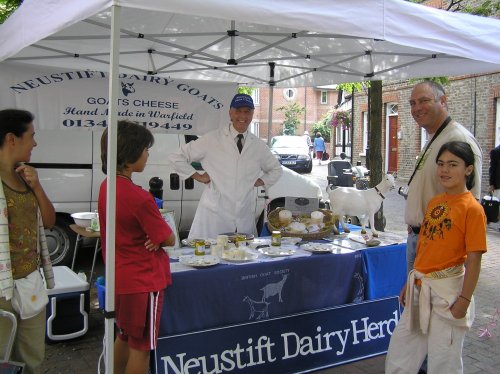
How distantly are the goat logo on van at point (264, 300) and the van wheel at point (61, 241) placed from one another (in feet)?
12.1

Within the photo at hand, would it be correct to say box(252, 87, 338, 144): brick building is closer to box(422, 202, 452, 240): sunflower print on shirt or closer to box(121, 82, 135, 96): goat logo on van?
box(121, 82, 135, 96): goat logo on van

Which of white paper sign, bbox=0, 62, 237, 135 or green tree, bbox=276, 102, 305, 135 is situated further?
green tree, bbox=276, 102, 305, 135

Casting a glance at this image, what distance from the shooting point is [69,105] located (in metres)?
5.23

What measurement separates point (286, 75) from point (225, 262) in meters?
3.56

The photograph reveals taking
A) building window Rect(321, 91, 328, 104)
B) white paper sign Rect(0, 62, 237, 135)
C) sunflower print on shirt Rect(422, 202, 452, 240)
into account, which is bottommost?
sunflower print on shirt Rect(422, 202, 452, 240)

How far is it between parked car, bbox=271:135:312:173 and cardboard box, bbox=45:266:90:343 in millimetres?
15560

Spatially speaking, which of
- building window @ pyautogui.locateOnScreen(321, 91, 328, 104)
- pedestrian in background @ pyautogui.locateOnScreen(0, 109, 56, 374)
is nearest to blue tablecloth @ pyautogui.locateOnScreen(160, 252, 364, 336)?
pedestrian in background @ pyautogui.locateOnScreen(0, 109, 56, 374)

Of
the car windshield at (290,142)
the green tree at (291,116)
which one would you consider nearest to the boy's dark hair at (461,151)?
the car windshield at (290,142)

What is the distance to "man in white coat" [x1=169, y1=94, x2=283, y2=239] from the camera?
3926mm

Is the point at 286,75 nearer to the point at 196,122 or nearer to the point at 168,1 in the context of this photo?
the point at 196,122

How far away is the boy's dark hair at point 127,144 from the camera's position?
239cm

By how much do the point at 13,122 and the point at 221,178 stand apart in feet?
6.36

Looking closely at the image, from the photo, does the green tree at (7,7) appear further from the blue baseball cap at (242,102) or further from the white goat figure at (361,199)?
the white goat figure at (361,199)

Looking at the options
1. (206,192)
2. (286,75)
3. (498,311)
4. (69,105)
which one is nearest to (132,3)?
(206,192)
